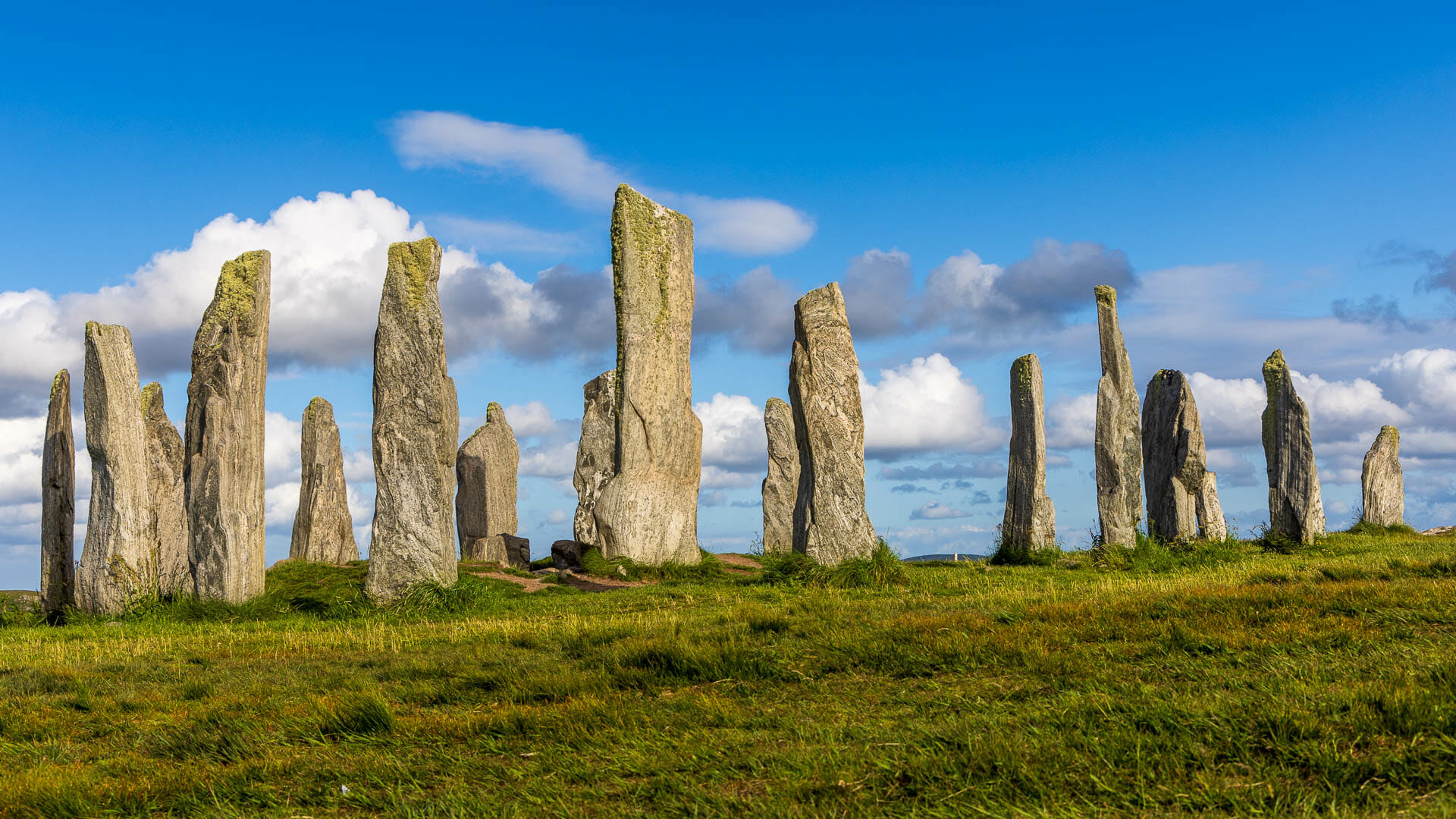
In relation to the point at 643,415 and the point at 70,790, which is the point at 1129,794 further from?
the point at 643,415

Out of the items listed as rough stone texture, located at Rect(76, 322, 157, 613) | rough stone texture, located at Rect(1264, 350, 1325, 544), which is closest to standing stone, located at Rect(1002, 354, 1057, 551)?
rough stone texture, located at Rect(1264, 350, 1325, 544)

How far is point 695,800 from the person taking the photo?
177 inches

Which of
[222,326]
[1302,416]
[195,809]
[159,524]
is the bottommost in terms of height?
[195,809]

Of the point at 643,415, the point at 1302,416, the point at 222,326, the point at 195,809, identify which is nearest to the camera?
the point at 195,809

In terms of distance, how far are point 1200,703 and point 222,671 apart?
23.8ft

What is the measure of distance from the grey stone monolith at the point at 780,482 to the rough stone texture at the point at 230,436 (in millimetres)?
11103

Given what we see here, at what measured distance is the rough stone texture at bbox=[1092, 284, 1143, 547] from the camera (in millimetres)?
19203

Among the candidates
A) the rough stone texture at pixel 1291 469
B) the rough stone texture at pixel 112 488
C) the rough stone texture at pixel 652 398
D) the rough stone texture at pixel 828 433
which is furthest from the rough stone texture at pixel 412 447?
the rough stone texture at pixel 1291 469

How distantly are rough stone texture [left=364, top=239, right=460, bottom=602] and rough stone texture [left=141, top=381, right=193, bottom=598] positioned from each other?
3.08m

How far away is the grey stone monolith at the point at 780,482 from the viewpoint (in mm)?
22781

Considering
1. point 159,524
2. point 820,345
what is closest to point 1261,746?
point 820,345

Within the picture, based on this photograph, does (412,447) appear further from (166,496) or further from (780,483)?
A: (780,483)

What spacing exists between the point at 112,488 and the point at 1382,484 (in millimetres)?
24585

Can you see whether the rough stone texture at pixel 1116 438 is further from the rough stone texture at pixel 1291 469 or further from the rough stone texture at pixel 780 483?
the rough stone texture at pixel 780 483
